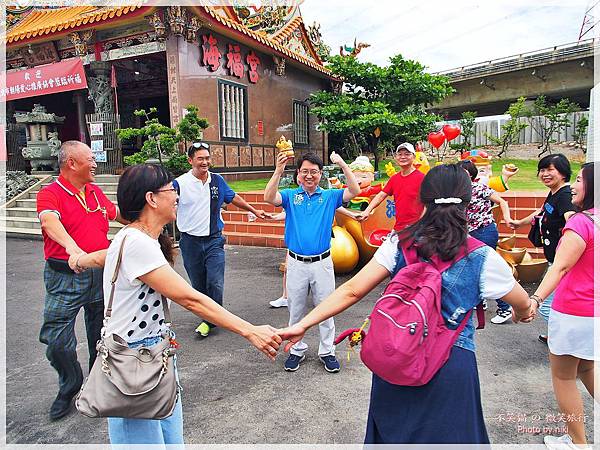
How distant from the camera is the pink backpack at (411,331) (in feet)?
4.64

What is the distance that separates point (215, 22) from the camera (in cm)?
1047

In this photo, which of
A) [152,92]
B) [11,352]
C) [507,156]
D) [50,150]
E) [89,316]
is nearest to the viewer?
[89,316]

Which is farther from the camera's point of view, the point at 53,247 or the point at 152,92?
the point at 152,92

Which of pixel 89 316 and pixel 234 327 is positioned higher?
pixel 234 327

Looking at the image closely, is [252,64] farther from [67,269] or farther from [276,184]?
[67,269]

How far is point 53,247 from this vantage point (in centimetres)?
276

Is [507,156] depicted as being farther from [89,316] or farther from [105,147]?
[89,316]

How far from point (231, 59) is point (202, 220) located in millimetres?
9640

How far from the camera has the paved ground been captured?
257cm

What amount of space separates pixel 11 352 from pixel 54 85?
10.6 m

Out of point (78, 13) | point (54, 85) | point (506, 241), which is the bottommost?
point (506, 241)

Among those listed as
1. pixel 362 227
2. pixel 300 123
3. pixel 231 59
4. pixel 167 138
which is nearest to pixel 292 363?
pixel 362 227

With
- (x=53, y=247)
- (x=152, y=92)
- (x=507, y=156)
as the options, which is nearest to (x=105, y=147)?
(x=152, y=92)

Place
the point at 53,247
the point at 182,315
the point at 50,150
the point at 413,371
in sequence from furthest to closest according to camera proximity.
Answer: the point at 50,150, the point at 182,315, the point at 53,247, the point at 413,371
